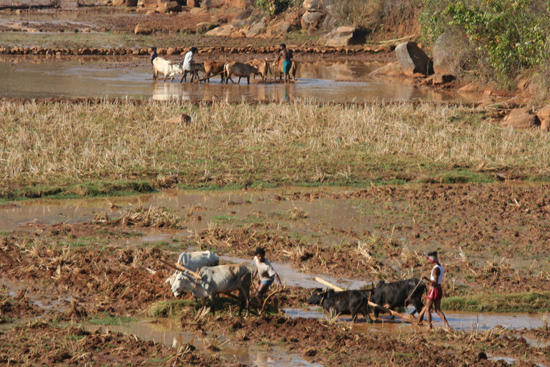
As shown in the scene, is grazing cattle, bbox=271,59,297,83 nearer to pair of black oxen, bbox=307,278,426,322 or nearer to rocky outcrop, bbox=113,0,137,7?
pair of black oxen, bbox=307,278,426,322

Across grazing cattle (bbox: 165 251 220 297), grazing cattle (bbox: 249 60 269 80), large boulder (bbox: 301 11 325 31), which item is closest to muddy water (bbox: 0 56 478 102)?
grazing cattle (bbox: 249 60 269 80)

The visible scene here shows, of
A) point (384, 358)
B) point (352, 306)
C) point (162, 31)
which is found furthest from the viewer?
point (162, 31)

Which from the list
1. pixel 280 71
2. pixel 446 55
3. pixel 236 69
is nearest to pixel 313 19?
pixel 280 71

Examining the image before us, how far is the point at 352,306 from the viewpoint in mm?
6957

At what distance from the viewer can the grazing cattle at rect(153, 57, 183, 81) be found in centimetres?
2509

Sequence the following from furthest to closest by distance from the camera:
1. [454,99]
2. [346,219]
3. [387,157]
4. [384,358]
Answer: [454,99] → [387,157] → [346,219] → [384,358]

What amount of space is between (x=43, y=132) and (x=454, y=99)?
13342 mm

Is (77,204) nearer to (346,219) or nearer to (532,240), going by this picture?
(346,219)

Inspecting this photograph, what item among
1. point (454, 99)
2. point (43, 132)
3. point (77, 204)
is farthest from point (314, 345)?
point (454, 99)

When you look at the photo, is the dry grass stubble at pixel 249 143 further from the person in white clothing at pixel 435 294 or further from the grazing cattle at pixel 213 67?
the grazing cattle at pixel 213 67

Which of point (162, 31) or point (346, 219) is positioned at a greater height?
point (162, 31)

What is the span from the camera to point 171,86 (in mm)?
24156

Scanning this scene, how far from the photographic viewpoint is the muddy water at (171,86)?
2158 cm

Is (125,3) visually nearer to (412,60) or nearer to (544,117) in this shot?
(412,60)
